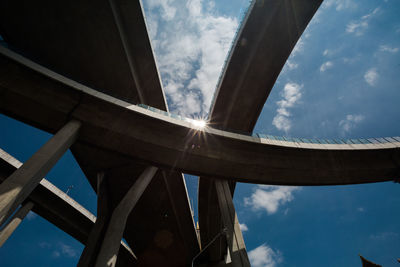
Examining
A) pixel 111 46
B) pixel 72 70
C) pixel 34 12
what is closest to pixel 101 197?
pixel 72 70

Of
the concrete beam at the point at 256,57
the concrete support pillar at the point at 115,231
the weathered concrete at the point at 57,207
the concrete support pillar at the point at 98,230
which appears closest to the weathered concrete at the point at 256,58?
the concrete beam at the point at 256,57

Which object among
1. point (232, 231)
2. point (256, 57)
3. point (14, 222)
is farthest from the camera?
point (14, 222)

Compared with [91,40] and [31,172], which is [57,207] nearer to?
[31,172]

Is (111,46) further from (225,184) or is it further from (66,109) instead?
(225,184)

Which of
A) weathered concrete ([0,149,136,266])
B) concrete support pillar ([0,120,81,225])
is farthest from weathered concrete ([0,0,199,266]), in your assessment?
weathered concrete ([0,149,136,266])

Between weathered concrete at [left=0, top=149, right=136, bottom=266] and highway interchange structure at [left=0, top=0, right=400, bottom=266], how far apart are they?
320mm

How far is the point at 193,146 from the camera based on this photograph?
1226cm

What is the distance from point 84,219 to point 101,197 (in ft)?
25.4

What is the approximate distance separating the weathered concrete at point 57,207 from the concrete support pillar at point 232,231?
16.7 m

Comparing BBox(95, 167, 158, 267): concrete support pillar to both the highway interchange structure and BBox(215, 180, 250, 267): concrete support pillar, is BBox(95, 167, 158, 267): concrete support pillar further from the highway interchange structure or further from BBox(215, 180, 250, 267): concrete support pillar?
BBox(215, 180, 250, 267): concrete support pillar

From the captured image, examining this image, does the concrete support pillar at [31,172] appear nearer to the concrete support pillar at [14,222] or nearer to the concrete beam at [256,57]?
the concrete beam at [256,57]

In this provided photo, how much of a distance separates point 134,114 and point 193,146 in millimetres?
4272

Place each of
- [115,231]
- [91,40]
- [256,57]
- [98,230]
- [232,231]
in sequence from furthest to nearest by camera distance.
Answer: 1. [256,57]
2. [98,230]
3. [91,40]
4. [232,231]
5. [115,231]

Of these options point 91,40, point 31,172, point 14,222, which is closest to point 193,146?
point 31,172
